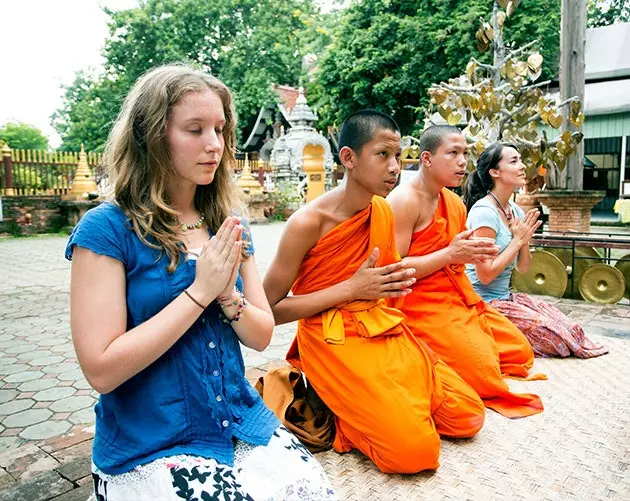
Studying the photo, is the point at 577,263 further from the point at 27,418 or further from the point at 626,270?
the point at 27,418

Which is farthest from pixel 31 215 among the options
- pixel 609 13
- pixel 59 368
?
pixel 609 13

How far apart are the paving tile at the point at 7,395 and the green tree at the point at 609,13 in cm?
2628

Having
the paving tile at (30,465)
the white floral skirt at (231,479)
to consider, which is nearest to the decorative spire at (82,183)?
the paving tile at (30,465)

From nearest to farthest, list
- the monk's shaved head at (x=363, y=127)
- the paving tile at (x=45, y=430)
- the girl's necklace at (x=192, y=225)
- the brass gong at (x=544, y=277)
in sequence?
1. the girl's necklace at (x=192, y=225)
2. the monk's shaved head at (x=363, y=127)
3. the paving tile at (x=45, y=430)
4. the brass gong at (x=544, y=277)

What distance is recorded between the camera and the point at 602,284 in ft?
18.5

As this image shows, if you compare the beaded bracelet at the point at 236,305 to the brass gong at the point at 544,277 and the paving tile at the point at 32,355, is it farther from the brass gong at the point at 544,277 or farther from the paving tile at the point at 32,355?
the brass gong at the point at 544,277

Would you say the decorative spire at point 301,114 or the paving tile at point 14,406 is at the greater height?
the decorative spire at point 301,114

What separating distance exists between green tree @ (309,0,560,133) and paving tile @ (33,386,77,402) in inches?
630

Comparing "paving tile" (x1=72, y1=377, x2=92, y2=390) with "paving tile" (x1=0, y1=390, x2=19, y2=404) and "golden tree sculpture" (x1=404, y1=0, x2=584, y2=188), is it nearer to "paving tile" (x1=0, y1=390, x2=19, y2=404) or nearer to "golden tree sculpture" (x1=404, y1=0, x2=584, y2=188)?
"paving tile" (x1=0, y1=390, x2=19, y2=404)

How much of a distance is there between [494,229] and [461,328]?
0.92 metres

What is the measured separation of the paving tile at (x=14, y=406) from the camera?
3.41 meters

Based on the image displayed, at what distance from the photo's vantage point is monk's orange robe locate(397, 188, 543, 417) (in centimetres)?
307

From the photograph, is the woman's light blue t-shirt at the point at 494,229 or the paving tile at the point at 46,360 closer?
the woman's light blue t-shirt at the point at 494,229

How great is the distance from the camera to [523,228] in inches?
144
